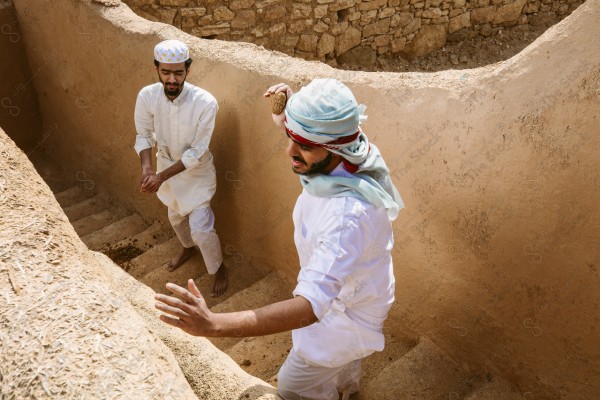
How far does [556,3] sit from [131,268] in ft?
25.1

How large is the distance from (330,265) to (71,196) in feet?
15.2

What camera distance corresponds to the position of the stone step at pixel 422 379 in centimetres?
321

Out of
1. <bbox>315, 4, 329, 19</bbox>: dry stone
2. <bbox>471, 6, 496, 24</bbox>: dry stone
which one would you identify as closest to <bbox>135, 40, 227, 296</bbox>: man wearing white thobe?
<bbox>315, 4, 329, 19</bbox>: dry stone

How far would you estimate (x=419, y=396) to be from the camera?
3.20 metres

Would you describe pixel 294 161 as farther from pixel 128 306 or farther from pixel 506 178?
pixel 506 178

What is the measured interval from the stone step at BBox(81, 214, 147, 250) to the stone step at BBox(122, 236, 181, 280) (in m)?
0.42

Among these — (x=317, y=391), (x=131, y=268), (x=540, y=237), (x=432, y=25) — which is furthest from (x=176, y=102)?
(x=432, y=25)

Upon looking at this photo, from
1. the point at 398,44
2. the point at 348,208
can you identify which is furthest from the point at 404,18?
the point at 348,208

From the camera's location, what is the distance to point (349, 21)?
7742 millimetres

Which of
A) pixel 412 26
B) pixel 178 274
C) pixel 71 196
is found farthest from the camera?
pixel 412 26

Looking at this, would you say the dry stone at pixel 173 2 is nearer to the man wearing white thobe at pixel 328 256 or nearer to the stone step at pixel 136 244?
the stone step at pixel 136 244

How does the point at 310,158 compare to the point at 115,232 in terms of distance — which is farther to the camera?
the point at 115,232

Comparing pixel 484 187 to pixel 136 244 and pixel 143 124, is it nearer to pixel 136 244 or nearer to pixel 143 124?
pixel 143 124

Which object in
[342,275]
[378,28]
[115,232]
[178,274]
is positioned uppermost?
[342,275]
